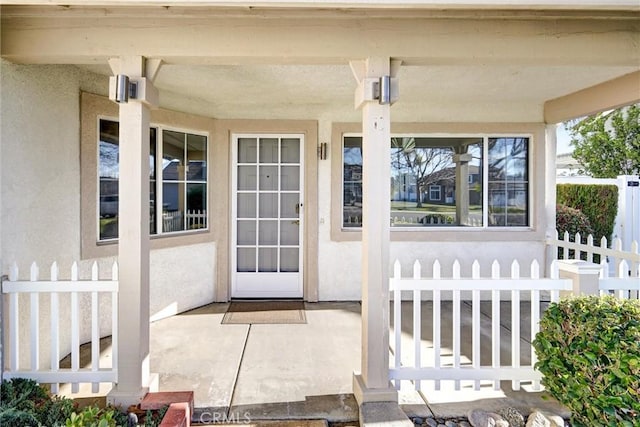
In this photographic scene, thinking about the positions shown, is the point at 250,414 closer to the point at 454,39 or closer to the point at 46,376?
the point at 46,376

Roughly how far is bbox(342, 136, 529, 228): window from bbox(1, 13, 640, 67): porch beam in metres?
2.81

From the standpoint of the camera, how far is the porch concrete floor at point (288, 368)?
301cm

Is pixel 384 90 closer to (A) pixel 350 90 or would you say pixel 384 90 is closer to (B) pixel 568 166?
(A) pixel 350 90

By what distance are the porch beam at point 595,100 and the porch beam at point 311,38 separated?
1261 millimetres

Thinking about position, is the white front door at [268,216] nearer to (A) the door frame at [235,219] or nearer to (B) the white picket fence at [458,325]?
(A) the door frame at [235,219]

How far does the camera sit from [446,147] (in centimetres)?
596

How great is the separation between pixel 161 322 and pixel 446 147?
15.2ft

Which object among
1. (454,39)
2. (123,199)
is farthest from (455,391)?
(123,199)

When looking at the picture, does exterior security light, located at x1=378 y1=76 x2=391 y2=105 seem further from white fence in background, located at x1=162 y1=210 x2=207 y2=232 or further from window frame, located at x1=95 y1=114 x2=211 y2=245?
white fence in background, located at x1=162 y1=210 x2=207 y2=232

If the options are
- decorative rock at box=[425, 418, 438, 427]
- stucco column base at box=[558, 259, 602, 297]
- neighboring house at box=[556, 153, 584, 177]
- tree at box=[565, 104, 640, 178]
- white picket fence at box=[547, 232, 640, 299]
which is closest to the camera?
decorative rock at box=[425, 418, 438, 427]

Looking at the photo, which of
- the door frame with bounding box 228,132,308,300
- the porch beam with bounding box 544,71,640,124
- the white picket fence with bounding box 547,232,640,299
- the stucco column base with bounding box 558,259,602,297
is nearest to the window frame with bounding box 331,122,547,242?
the porch beam with bounding box 544,71,640,124

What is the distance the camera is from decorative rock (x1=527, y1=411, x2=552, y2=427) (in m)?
2.74

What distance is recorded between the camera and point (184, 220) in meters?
5.41

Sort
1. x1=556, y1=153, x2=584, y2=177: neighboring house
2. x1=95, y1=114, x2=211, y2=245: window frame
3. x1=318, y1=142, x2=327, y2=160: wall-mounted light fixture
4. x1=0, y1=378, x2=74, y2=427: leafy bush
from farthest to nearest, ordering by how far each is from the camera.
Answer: x1=556, y1=153, x2=584, y2=177: neighboring house
x1=318, y1=142, x2=327, y2=160: wall-mounted light fixture
x1=95, y1=114, x2=211, y2=245: window frame
x1=0, y1=378, x2=74, y2=427: leafy bush
